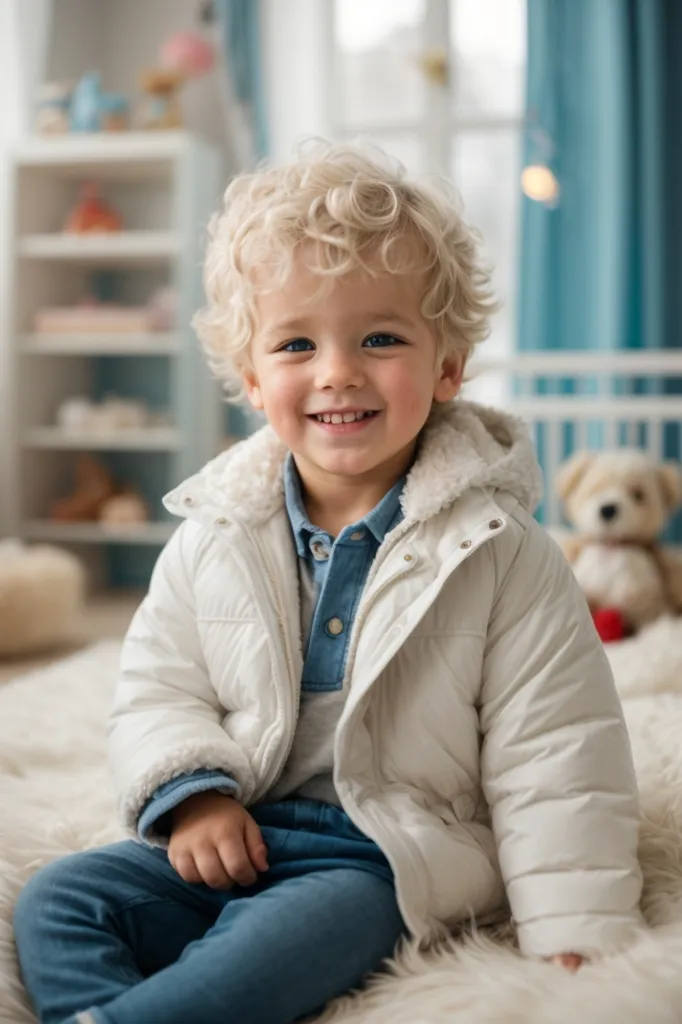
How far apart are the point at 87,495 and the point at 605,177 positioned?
1.97 metres

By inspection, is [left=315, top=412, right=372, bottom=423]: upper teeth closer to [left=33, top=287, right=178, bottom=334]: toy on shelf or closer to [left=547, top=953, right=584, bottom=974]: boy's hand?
[left=547, top=953, right=584, bottom=974]: boy's hand

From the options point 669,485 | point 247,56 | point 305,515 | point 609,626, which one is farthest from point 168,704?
point 247,56

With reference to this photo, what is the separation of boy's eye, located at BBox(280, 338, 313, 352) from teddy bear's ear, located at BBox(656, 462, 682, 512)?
169 centimetres

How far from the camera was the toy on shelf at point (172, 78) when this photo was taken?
371cm

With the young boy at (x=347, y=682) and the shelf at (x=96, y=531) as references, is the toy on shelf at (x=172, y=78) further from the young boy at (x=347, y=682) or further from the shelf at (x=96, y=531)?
the young boy at (x=347, y=682)

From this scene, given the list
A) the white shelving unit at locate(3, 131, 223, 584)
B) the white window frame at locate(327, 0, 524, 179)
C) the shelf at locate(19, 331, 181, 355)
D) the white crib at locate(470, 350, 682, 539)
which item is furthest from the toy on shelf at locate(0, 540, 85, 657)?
the white window frame at locate(327, 0, 524, 179)

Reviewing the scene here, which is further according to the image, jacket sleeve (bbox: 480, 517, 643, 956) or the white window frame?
the white window frame

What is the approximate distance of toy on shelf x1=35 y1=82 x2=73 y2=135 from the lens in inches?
146

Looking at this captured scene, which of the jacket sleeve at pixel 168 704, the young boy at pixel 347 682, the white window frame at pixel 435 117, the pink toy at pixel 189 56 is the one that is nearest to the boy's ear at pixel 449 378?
the young boy at pixel 347 682

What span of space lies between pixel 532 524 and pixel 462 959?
0.39 metres

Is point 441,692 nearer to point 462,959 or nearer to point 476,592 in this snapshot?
point 476,592

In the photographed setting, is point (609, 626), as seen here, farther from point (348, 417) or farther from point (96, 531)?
point (96, 531)

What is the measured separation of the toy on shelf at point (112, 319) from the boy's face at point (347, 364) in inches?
105

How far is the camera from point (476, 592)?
102 centimetres
